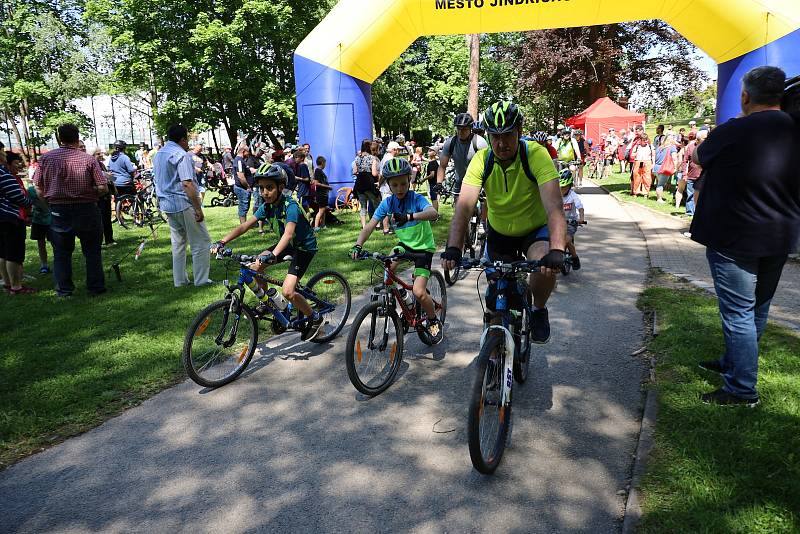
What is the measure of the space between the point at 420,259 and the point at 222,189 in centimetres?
1740

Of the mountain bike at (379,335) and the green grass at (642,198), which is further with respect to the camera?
the green grass at (642,198)

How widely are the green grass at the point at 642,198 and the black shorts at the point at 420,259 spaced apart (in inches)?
395

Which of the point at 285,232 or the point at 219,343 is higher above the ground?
the point at 285,232

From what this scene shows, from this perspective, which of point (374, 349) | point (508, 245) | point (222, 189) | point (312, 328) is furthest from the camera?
point (222, 189)

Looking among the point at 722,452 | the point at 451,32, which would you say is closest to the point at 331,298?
the point at 722,452

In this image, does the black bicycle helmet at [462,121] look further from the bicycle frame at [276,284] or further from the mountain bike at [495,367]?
the mountain bike at [495,367]

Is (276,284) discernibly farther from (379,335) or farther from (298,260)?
(379,335)

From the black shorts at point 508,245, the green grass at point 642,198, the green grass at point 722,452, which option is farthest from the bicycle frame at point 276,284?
the green grass at point 642,198

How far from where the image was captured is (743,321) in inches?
155

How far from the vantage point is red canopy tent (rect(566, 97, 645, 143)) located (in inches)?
1158

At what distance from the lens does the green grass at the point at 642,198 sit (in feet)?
47.7

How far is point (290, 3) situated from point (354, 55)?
831 inches

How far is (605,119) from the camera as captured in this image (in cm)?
2961

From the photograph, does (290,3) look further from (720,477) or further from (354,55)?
(720,477)
